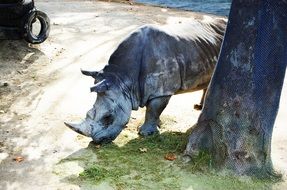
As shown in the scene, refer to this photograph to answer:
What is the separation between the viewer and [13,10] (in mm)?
12414

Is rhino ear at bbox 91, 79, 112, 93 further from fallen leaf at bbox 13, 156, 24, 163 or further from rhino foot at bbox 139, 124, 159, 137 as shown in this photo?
fallen leaf at bbox 13, 156, 24, 163

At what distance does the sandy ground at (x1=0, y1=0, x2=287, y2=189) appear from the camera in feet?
24.8

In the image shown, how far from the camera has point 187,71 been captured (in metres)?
8.24

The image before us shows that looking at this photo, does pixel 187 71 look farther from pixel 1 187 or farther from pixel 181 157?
pixel 1 187

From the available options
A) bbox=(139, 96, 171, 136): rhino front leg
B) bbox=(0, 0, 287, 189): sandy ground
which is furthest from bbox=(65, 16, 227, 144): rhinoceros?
bbox=(0, 0, 287, 189): sandy ground

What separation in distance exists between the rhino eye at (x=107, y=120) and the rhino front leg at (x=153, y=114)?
30.9 inches

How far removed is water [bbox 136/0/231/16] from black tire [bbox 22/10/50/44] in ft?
34.0

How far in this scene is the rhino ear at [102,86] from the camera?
747 centimetres

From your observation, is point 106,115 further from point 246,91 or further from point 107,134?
point 246,91

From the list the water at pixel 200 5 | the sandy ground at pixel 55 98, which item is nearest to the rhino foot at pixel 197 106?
the sandy ground at pixel 55 98

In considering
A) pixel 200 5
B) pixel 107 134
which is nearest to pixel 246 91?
pixel 107 134

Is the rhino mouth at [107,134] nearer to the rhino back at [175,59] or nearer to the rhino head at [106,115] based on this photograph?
the rhino head at [106,115]

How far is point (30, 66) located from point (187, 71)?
5.17 metres

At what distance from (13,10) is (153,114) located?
5840 millimetres
